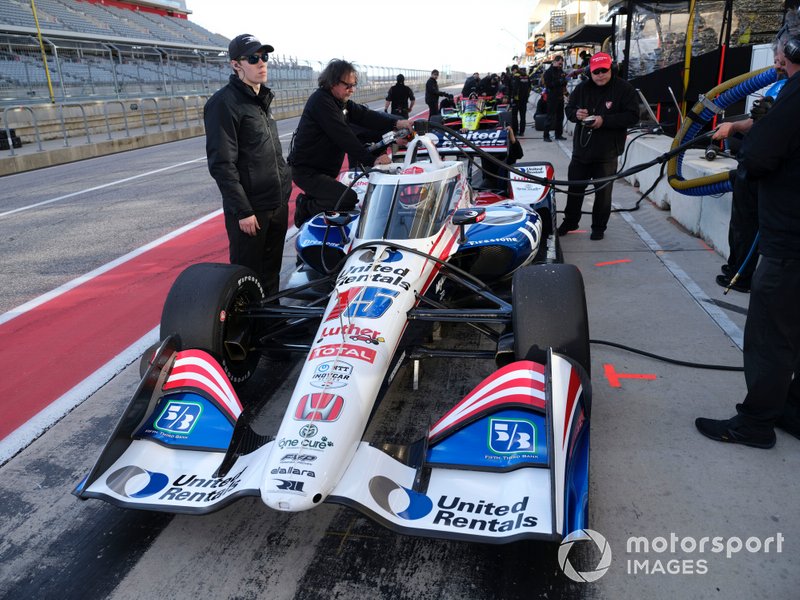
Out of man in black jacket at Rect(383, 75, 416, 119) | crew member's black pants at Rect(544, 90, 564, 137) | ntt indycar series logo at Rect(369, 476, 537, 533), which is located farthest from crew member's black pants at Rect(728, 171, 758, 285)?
man in black jacket at Rect(383, 75, 416, 119)

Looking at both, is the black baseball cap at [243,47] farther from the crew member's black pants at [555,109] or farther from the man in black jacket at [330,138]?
the crew member's black pants at [555,109]

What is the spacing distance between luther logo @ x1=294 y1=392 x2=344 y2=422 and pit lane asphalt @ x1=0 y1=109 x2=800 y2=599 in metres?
0.49

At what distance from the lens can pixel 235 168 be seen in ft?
14.0

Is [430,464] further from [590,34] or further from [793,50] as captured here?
[590,34]

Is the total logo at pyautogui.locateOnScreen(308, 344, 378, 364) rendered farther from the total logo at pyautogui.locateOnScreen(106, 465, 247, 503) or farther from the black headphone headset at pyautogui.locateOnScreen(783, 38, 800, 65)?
the black headphone headset at pyautogui.locateOnScreen(783, 38, 800, 65)

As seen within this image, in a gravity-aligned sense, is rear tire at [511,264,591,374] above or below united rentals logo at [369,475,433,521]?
above

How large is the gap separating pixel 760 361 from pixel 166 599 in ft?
9.30

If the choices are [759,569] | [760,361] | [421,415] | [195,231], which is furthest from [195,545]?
[195,231]

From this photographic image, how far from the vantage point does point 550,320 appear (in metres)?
3.18

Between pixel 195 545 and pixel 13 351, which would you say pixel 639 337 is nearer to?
pixel 195 545

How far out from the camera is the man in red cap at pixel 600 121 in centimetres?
655

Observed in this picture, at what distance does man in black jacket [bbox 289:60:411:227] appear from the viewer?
5.17 metres

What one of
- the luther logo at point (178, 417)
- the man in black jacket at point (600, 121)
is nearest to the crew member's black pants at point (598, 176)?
the man in black jacket at point (600, 121)

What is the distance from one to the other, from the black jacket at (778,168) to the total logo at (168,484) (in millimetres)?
2591
